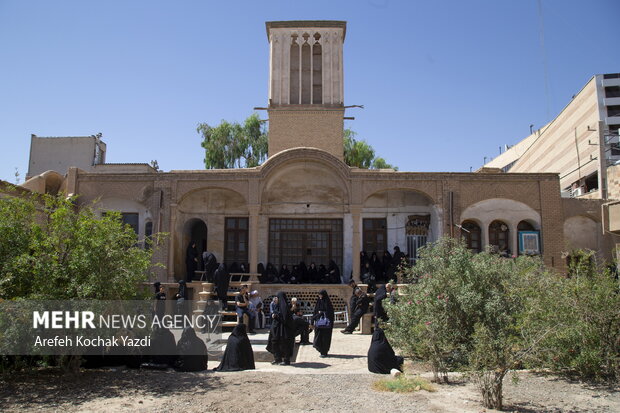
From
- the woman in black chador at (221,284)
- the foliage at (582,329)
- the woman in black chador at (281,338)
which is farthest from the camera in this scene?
the woman in black chador at (221,284)

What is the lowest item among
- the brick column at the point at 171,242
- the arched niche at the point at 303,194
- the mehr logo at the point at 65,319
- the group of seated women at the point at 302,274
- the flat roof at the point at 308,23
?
the mehr logo at the point at 65,319

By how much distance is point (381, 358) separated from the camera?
9141 mm

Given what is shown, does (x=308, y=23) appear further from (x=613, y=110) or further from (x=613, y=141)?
(x=613, y=110)

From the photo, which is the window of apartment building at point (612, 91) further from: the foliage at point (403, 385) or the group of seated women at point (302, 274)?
the foliage at point (403, 385)

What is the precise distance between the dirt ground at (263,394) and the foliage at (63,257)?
140 cm

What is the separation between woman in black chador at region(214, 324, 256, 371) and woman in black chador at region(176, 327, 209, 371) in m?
0.40

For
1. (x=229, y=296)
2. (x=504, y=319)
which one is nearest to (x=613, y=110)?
(x=229, y=296)

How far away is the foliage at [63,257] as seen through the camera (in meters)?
8.02

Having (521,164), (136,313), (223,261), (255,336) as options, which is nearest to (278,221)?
(223,261)

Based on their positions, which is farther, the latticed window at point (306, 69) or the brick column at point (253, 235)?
the latticed window at point (306, 69)

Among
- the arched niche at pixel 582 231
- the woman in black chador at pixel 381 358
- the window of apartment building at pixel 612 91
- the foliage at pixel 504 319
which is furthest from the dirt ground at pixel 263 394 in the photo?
the window of apartment building at pixel 612 91

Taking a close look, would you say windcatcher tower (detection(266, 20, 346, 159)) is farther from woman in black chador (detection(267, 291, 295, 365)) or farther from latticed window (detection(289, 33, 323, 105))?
woman in black chador (detection(267, 291, 295, 365))

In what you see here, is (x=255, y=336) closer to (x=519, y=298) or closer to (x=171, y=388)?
(x=171, y=388)

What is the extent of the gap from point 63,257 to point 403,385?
19.2ft
